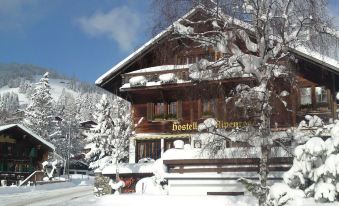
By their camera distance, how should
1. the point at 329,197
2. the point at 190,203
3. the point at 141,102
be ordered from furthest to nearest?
the point at 141,102 < the point at 190,203 < the point at 329,197

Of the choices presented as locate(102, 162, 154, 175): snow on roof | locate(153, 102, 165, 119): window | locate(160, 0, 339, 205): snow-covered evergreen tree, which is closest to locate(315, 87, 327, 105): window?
locate(153, 102, 165, 119): window

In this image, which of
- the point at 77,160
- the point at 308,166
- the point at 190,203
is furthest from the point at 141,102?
the point at 77,160

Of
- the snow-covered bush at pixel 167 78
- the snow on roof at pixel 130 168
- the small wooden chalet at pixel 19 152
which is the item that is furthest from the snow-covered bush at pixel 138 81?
the small wooden chalet at pixel 19 152

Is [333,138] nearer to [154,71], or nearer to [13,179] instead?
[154,71]

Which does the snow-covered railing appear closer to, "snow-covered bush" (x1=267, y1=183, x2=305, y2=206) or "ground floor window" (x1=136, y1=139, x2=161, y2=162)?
"snow-covered bush" (x1=267, y1=183, x2=305, y2=206)

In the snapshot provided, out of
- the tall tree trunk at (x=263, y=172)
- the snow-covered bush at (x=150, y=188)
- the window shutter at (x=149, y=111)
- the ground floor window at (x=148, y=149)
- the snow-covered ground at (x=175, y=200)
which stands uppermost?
the window shutter at (x=149, y=111)

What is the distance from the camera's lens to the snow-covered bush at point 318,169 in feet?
42.3

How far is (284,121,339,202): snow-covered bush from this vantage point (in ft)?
42.3

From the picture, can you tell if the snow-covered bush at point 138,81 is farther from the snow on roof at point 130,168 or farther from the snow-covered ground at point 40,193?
the snow-covered ground at point 40,193

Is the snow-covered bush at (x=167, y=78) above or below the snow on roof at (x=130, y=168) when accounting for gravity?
above

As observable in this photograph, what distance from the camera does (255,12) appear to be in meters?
15.1

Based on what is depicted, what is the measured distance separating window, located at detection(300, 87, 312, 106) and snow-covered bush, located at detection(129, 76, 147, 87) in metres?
9.73

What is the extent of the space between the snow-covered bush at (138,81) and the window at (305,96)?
973 centimetres

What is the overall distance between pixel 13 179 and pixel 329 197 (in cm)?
3613
